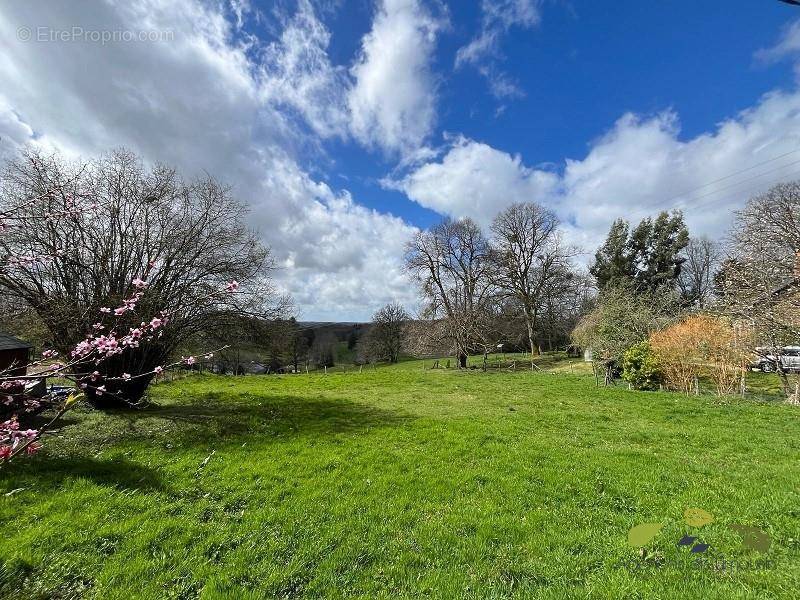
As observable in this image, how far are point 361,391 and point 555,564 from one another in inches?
487

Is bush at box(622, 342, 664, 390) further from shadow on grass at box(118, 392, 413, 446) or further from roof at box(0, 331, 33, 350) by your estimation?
roof at box(0, 331, 33, 350)

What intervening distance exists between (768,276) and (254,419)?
16865 mm

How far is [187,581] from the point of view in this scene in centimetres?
304

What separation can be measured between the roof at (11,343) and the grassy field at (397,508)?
2.74 meters

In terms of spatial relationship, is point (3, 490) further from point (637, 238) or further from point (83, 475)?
point (637, 238)

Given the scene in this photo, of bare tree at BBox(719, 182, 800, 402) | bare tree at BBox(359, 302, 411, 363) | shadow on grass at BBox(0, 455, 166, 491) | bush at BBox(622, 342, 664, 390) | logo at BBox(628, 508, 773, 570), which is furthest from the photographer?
bare tree at BBox(359, 302, 411, 363)

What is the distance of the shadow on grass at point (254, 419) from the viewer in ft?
25.1

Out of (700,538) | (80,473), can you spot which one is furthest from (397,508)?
(80,473)

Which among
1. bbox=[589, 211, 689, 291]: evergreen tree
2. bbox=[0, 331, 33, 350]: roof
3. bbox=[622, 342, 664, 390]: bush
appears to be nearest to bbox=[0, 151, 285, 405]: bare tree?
bbox=[0, 331, 33, 350]: roof

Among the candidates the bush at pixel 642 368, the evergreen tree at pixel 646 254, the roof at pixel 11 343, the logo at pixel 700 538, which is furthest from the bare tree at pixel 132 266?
the evergreen tree at pixel 646 254

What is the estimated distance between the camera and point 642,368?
13969 mm

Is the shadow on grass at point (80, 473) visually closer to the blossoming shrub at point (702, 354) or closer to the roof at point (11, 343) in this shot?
the roof at point (11, 343)

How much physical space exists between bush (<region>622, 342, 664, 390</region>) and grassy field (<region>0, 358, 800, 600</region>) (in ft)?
16.8

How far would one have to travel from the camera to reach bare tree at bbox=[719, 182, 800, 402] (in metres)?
11.0
